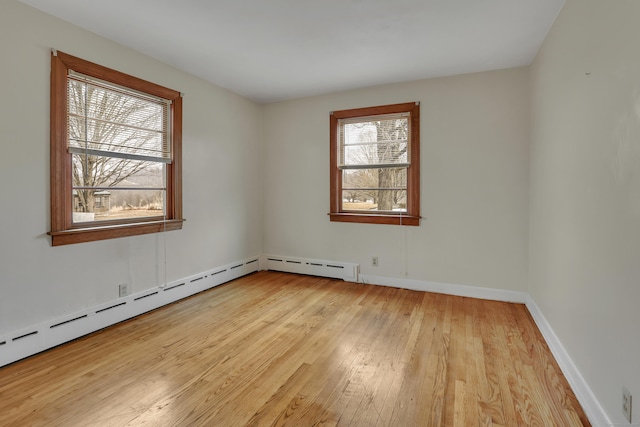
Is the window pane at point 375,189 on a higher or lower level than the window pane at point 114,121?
lower

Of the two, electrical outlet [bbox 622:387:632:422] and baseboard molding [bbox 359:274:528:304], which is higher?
electrical outlet [bbox 622:387:632:422]

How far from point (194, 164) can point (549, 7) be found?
366 cm

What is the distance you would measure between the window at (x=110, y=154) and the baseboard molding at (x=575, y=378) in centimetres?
370

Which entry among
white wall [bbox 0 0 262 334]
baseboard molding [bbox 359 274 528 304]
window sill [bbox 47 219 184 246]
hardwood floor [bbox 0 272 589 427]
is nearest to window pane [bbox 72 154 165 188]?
white wall [bbox 0 0 262 334]

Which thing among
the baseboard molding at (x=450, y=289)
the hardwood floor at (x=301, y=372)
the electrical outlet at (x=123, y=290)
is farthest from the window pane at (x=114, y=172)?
the baseboard molding at (x=450, y=289)

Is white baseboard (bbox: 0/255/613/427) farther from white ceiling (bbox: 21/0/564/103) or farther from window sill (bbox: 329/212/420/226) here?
white ceiling (bbox: 21/0/564/103)

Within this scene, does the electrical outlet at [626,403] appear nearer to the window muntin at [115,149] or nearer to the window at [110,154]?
the window at [110,154]

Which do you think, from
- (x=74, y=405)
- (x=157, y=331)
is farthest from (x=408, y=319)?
(x=74, y=405)

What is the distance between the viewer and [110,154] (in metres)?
2.94

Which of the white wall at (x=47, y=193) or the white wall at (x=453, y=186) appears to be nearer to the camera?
the white wall at (x=47, y=193)

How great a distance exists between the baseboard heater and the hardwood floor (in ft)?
3.39

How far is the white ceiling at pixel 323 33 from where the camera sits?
239 cm

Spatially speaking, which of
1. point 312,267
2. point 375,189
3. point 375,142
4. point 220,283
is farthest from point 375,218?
point 220,283

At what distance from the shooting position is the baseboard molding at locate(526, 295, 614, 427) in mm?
1642
